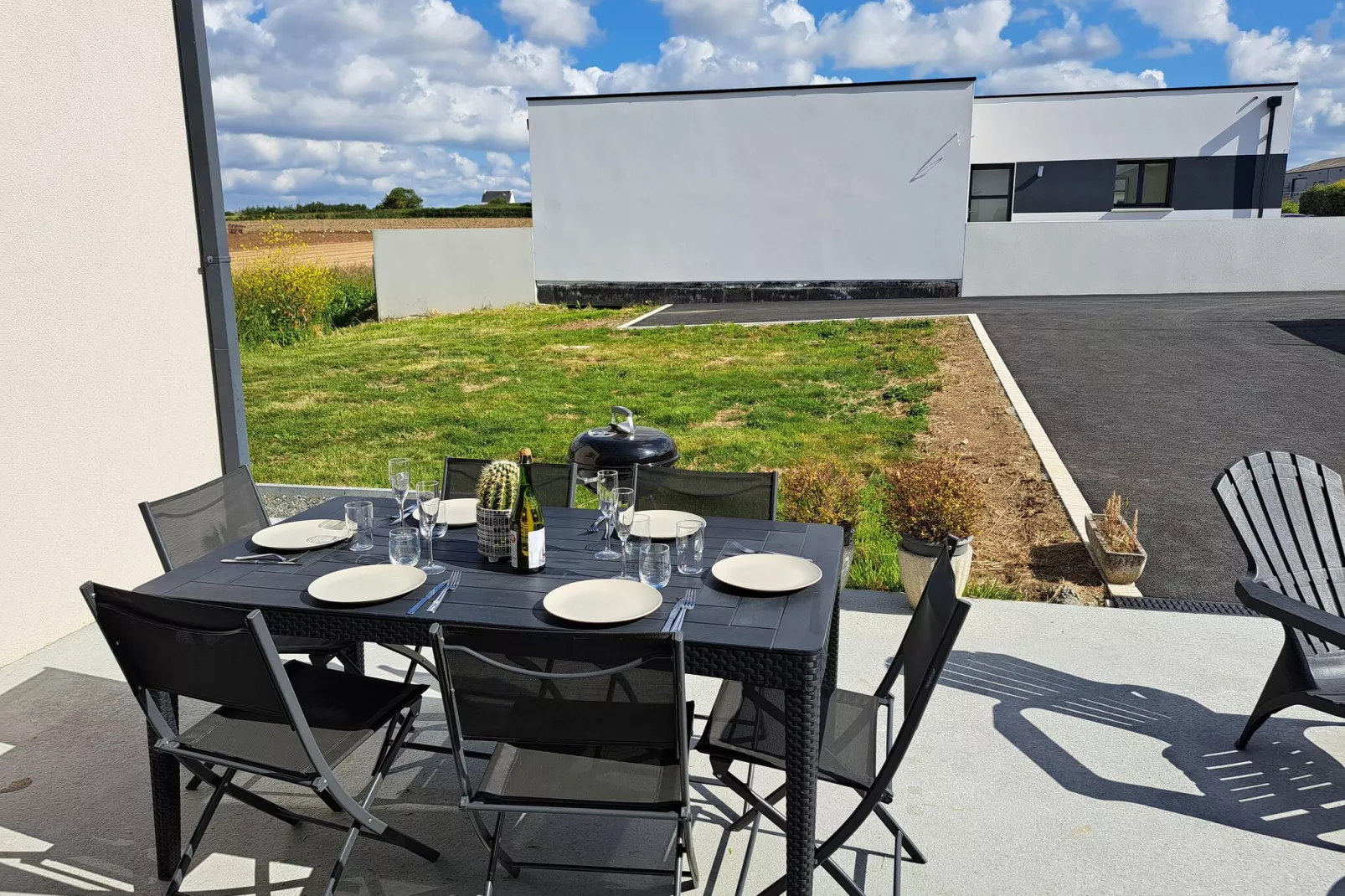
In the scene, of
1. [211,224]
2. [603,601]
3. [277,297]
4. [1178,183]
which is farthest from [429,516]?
[1178,183]

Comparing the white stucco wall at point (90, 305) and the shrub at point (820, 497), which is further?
the shrub at point (820, 497)

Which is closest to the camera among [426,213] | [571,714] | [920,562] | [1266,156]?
[571,714]

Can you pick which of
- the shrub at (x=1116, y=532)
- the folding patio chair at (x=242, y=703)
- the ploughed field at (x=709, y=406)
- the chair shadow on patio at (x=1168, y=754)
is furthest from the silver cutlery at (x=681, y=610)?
the shrub at (x=1116, y=532)

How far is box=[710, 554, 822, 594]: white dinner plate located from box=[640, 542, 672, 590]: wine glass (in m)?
0.16

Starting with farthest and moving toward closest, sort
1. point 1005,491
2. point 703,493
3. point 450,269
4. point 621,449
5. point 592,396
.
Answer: point 450,269
point 592,396
point 1005,491
point 621,449
point 703,493

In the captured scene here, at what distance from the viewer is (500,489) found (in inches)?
115

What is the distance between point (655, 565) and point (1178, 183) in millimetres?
24363

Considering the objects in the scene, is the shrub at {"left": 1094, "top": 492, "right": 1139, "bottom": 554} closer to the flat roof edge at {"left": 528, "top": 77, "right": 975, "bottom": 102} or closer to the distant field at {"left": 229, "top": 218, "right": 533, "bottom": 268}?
the flat roof edge at {"left": 528, "top": 77, "right": 975, "bottom": 102}

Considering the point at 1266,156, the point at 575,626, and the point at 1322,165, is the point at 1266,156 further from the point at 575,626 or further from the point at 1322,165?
the point at 1322,165

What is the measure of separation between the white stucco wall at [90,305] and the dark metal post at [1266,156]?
23.9 metres

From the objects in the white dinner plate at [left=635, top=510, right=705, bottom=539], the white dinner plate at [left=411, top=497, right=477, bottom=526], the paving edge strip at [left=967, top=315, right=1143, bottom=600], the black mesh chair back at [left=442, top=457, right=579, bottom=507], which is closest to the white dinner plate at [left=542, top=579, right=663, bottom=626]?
the white dinner plate at [left=635, top=510, right=705, bottom=539]

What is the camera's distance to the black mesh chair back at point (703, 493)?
3.76 meters

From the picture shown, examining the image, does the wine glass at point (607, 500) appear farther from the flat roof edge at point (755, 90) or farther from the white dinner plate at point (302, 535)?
the flat roof edge at point (755, 90)

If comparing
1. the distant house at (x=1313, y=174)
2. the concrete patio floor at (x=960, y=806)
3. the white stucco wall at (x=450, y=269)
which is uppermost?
the distant house at (x=1313, y=174)
